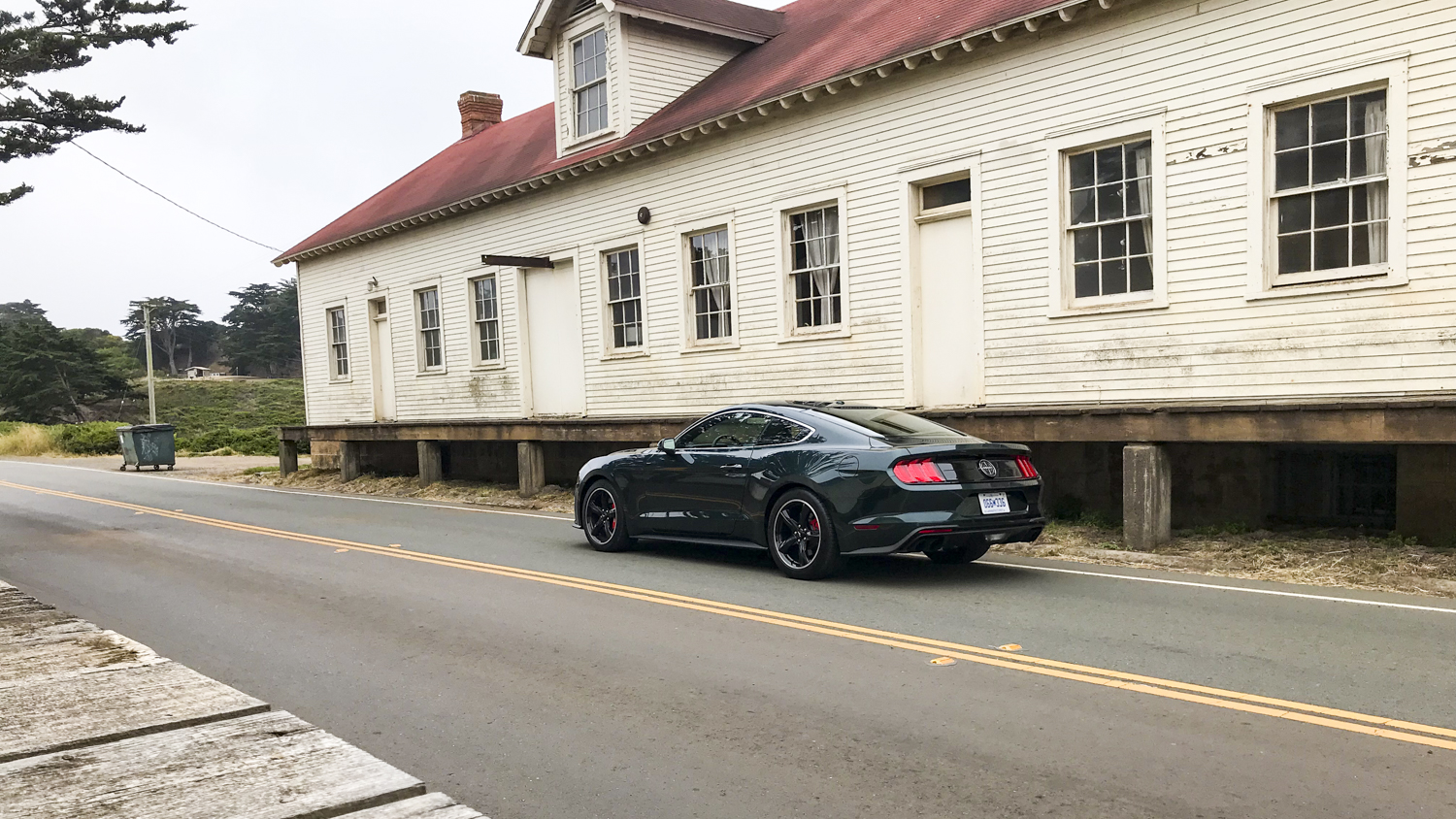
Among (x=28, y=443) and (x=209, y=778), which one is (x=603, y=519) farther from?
(x=28, y=443)

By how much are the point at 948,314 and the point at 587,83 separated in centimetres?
873

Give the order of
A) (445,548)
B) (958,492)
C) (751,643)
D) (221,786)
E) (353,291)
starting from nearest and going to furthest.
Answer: (221,786)
(751,643)
(958,492)
(445,548)
(353,291)

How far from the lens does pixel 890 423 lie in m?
9.62

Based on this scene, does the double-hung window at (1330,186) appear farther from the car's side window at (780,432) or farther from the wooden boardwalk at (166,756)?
the wooden boardwalk at (166,756)

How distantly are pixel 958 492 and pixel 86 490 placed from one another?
20.7 metres

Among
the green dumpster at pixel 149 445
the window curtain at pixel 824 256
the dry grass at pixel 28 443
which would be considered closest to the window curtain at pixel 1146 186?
the window curtain at pixel 824 256

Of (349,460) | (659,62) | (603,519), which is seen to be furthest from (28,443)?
(603,519)

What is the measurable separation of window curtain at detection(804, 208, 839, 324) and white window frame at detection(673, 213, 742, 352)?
1350 millimetres

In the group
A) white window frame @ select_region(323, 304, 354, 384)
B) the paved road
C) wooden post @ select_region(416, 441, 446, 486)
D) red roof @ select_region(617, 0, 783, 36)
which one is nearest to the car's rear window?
the paved road

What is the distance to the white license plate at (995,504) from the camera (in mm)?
8812

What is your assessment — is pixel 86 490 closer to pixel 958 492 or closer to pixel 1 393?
pixel 958 492

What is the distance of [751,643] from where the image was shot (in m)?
6.98

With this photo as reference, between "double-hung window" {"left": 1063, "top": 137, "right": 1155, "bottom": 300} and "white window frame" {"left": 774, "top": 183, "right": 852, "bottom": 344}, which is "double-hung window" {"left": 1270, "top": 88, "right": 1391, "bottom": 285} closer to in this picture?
"double-hung window" {"left": 1063, "top": 137, "right": 1155, "bottom": 300}

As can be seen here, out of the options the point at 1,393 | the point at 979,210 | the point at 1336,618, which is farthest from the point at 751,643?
the point at 1,393
